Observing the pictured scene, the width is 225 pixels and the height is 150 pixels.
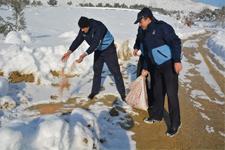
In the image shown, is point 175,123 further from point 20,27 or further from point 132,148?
point 20,27

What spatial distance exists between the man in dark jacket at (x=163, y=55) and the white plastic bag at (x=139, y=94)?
0.59 metres

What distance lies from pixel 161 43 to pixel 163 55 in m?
0.19

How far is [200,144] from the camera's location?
6426 mm

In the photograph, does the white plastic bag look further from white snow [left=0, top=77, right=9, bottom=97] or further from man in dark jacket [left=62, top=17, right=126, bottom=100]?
white snow [left=0, top=77, right=9, bottom=97]

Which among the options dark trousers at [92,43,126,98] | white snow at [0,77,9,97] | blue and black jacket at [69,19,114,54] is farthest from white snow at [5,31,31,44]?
blue and black jacket at [69,19,114,54]

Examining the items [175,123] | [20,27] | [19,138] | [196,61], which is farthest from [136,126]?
[20,27]

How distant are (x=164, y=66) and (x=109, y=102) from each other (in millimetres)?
2234

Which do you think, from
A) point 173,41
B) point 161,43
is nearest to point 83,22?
point 161,43

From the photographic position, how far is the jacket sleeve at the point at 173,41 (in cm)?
639

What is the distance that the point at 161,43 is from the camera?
6559 mm

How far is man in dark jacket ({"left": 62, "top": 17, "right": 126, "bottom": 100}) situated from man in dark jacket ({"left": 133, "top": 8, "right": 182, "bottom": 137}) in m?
1.08

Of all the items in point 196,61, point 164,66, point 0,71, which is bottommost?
point 196,61

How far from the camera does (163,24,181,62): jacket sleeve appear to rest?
6387mm

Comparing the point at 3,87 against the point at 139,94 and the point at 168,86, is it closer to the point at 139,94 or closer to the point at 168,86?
the point at 139,94
